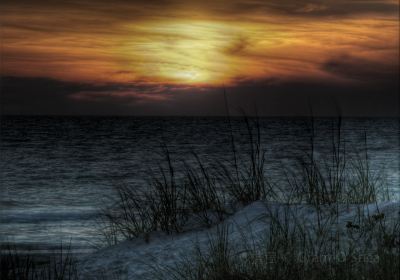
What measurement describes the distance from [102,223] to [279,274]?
673 centimetres

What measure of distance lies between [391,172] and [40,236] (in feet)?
40.4

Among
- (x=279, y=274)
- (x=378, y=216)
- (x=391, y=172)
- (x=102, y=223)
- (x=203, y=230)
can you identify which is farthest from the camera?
(x=391, y=172)

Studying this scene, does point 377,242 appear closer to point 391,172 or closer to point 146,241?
point 146,241

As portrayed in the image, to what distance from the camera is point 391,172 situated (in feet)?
63.0

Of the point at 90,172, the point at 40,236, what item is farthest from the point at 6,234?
the point at 90,172

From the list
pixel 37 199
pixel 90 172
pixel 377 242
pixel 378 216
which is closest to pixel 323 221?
pixel 378 216

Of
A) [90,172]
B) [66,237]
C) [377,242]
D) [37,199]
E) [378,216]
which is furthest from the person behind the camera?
[90,172]

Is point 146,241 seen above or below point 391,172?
above

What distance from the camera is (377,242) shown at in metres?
5.37

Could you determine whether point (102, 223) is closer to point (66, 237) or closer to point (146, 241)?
point (66, 237)

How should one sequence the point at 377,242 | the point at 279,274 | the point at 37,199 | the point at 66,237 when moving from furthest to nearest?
the point at 37,199, the point at 66,237, the point at 377,242, the point at 279,274

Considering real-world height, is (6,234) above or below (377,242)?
below

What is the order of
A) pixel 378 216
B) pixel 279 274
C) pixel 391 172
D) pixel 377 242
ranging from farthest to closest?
pixel 391 172 → pixel 378 216 → pixel 377 242 → pixel 279 274

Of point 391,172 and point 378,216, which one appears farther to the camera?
point 391,172
